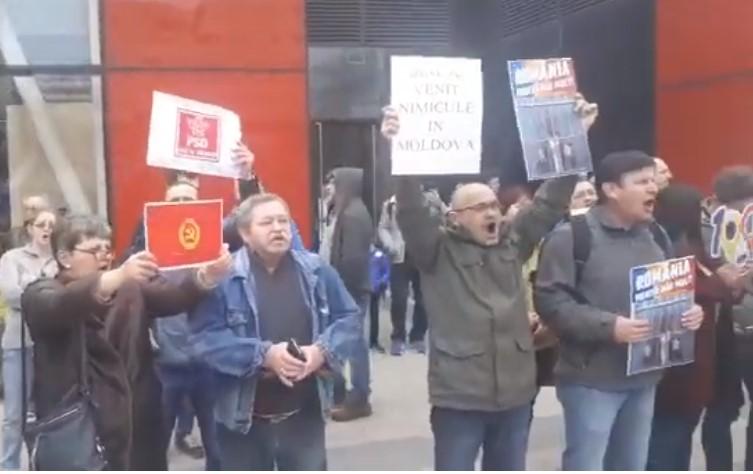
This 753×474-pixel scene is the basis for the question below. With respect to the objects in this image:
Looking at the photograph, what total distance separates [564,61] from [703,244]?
3.33ft

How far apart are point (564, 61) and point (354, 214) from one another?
3.60 metres

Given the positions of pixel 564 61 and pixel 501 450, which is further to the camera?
pixel 564 61

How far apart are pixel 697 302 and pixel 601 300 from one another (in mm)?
659

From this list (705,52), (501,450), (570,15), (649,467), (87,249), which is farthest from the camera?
(570,15)

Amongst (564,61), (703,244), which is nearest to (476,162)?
(564,61)

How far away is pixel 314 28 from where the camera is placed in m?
14.5

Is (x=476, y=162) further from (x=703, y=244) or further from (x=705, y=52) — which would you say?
(x=705, y=52)

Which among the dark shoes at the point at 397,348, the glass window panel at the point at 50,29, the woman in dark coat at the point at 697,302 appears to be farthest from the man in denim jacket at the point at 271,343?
the dark shoes at the point at 397,348

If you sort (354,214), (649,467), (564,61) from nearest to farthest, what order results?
(564,61)
(649,467)
(354,214)

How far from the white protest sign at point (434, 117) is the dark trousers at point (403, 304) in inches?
229

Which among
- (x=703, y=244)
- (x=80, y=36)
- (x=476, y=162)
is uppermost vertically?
(x=80, y=36)

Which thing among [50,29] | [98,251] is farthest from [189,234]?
[50,29]

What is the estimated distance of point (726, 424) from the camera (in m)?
5.57

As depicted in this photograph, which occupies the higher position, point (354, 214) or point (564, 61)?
point (564, 61)
